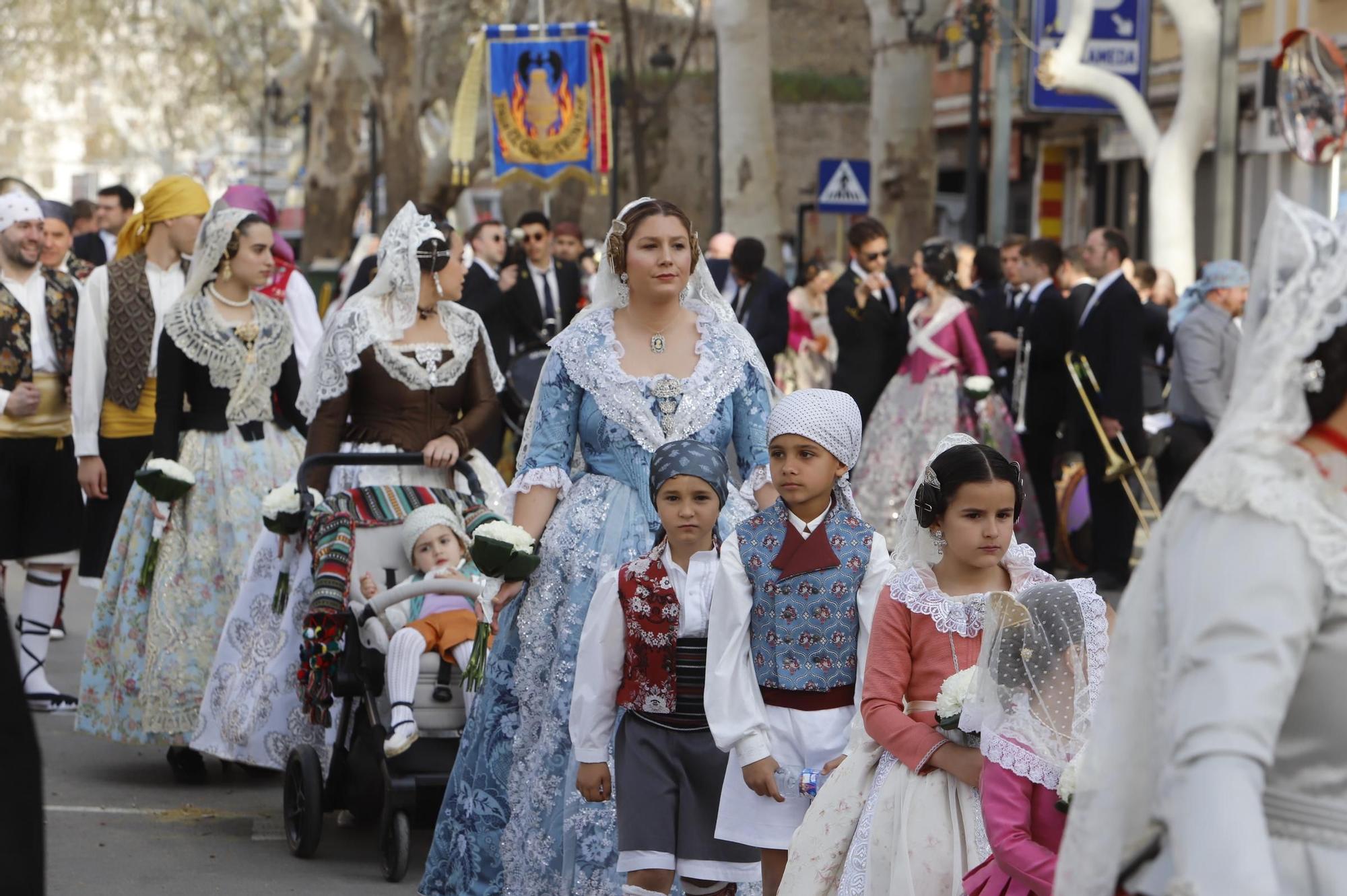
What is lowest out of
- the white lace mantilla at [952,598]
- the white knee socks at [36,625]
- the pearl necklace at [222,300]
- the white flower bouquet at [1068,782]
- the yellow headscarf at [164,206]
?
the white knee socks at [36,625]

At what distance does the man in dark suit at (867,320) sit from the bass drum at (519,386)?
6.55ft

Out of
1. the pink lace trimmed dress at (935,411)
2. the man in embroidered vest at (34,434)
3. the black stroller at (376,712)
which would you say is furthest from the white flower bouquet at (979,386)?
the black stroller at (376,712)

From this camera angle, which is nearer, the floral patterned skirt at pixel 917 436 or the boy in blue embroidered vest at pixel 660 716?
the boy in blue embroidered vest at pixel 660 716

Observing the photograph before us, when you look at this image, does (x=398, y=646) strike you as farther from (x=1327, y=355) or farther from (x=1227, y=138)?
(x=1227, y=138)

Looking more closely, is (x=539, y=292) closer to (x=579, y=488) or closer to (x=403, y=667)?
(x=403, y=667)

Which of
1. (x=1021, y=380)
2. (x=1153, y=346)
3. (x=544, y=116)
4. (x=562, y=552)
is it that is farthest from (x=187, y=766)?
(x=544, y=116)

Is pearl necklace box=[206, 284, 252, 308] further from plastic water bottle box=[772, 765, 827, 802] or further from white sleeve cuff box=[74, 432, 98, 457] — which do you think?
plastic water bottle box=[772, 765, 827, 802]

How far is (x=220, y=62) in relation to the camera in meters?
50.0

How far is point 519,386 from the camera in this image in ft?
47.2

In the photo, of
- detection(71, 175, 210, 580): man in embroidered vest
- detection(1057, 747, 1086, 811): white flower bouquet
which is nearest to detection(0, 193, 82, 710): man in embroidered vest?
detection(71, 175, 210, 580): man in embroidered vest

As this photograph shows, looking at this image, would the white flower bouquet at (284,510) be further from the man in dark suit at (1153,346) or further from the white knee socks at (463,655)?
the man in dark suit at (1153,346)

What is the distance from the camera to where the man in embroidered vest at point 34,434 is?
9.88 m

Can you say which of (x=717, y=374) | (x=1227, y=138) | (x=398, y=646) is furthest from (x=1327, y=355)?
(x=1227, y=138)

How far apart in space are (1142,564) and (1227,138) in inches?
553
